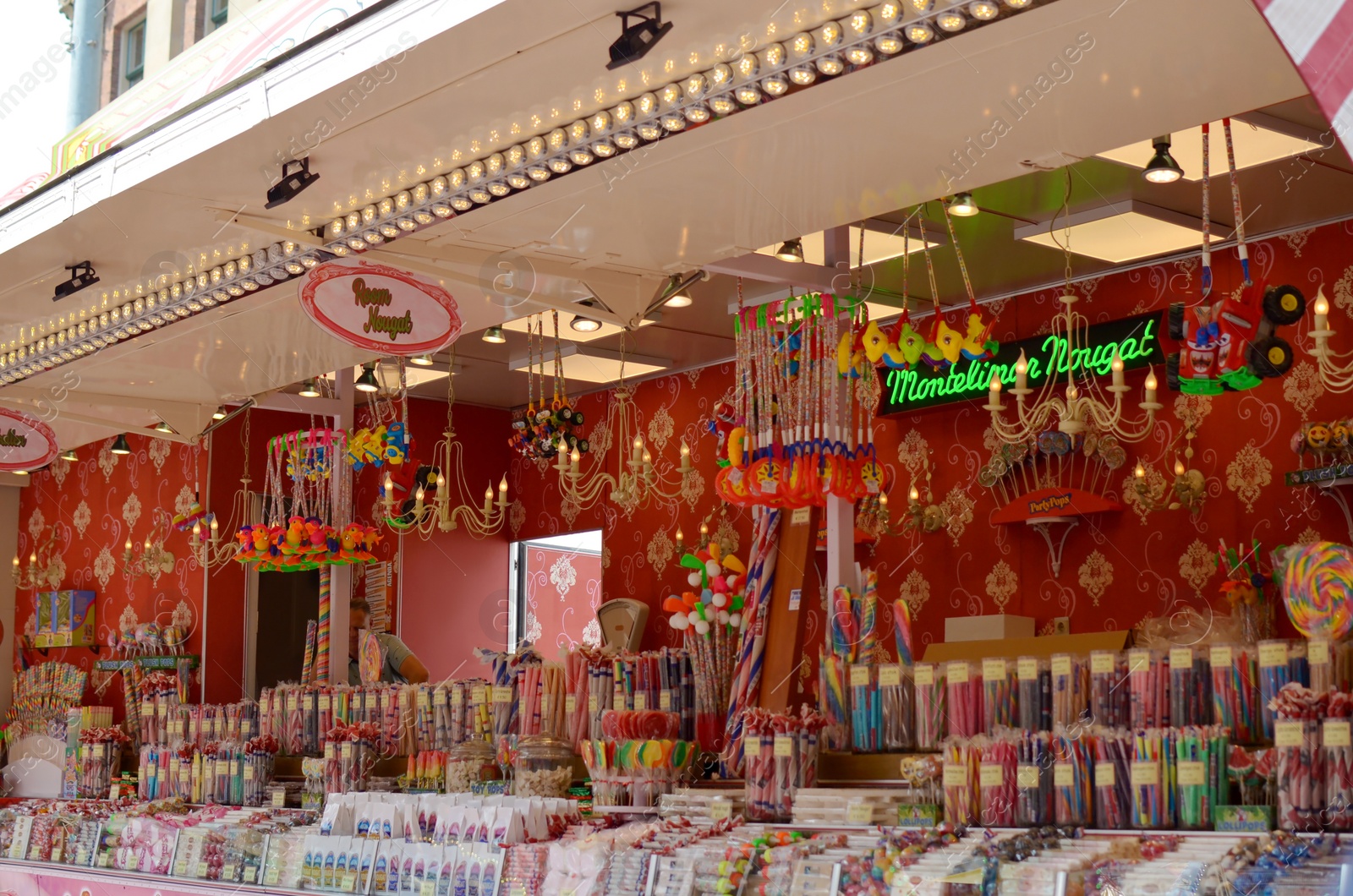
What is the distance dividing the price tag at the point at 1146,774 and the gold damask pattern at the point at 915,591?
17.3 ft

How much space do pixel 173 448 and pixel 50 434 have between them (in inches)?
122

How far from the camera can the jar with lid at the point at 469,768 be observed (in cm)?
516

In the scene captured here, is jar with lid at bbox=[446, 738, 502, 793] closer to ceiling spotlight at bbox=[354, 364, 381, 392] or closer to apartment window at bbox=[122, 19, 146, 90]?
ceiling spotlight at bbox=[354, 364, 381, 392]

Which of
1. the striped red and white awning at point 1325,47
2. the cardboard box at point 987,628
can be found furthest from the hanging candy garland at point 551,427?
the striped red and white awning at point 1325,47

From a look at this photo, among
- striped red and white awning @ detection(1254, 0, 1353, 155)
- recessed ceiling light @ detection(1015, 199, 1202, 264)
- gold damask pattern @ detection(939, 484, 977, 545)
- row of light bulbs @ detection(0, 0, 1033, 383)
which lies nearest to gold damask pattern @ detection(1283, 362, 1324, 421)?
recessed ceiling light @ detection(1015, 199, 1202, 264)

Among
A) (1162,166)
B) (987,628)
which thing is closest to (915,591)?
(987,628)

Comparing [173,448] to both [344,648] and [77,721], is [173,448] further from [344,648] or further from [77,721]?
[344,648]

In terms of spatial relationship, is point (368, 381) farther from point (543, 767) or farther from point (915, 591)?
point (915, 591)

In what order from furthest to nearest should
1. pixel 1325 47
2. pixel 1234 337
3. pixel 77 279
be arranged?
pixel 77 279
pixel 1234 337
pixel 1325 47

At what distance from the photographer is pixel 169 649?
914cm

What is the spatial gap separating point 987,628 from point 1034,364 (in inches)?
61.3

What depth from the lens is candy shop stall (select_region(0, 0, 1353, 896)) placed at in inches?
114

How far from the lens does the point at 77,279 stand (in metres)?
4.60

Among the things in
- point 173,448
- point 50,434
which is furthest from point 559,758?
point 173,448
